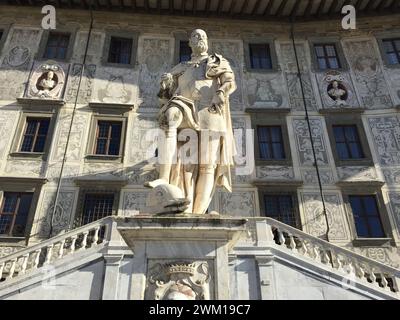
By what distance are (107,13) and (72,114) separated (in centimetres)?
582

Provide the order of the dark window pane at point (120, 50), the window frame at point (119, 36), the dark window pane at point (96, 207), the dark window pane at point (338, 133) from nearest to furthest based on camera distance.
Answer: the dark window pane at point (96, 207), the dark window pane at point (338, 133), the window frame at point (119, 36), the dark window pane at point (120, 50)

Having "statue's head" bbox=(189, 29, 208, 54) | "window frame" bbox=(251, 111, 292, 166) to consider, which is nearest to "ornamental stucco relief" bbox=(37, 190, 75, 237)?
"window frame" bbox=(251, 111, 292, 166)

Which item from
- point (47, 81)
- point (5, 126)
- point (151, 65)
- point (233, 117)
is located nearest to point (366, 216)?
point (233, 117)

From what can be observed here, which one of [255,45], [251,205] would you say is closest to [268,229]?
[251,205]

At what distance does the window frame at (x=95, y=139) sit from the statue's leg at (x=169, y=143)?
900cm

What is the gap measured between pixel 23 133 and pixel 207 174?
37.8 ft

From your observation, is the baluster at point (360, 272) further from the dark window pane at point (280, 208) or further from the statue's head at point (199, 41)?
A: the statue's head at point (199, 41)

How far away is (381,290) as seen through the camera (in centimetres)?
836

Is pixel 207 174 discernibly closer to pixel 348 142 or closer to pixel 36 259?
pixel 36 259

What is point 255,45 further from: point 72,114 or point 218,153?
point 218,153

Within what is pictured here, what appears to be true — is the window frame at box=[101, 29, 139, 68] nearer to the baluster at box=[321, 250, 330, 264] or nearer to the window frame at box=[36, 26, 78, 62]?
the window frame at box=[36, 26, 78, 62]

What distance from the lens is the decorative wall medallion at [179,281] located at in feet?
12.3

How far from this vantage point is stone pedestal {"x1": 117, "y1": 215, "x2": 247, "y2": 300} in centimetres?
380

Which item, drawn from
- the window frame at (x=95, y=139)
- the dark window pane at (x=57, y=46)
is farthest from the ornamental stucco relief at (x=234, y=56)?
the dark window pane at (x=57, y=46)
